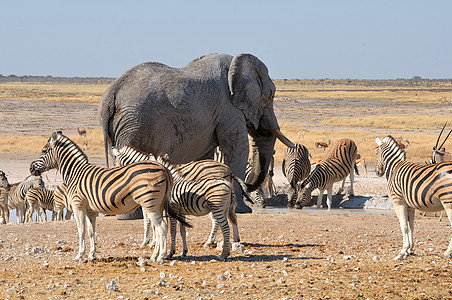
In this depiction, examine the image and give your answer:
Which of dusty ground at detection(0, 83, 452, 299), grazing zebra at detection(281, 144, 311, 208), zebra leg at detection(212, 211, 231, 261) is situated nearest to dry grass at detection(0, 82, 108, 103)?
grazing zebra at detection(281, 144, 311, 208)

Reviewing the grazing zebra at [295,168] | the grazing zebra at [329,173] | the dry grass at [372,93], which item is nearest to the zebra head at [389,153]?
the grazing zebra at [329,173]

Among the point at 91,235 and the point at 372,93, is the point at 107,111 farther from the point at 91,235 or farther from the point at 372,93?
the point at 372,93

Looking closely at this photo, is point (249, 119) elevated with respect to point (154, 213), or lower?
elevated

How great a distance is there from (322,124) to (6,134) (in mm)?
19522

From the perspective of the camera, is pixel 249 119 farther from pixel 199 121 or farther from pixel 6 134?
pixel 6 134

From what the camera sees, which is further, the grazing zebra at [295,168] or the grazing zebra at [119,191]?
the grazing zebra at [295,168]

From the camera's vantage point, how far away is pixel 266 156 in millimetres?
16031

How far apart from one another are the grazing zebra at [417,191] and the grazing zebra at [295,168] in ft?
25.2

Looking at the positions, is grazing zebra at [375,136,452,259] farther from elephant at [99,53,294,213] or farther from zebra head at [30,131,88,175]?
elephant at [99,53,294,213]

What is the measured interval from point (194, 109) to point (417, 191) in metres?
5.53

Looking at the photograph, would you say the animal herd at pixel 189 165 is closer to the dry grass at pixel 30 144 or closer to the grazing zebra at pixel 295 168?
the grazing zebra at pixel 295 168

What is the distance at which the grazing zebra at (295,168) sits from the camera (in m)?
17.2

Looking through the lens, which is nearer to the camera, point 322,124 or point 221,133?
point 221,133

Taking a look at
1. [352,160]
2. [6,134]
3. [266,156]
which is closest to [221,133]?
[266,156]
